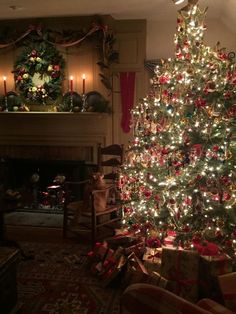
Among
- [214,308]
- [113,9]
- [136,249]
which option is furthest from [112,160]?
[214,308]

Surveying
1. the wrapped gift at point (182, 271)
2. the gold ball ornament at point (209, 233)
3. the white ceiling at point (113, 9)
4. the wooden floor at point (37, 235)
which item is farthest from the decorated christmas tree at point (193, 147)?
the white ceiling at point (113, 9)

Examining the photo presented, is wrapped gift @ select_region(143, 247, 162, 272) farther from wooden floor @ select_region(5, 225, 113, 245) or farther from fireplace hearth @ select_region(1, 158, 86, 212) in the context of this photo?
fireplace hearth @ select_region(1, 158, 86, 212)

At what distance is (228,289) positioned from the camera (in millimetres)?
2088

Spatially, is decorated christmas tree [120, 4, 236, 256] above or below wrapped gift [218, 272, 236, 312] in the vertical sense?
above

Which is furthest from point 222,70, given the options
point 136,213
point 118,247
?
point 118,247

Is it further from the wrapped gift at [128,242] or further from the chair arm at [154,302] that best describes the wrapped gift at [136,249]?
the chair arm at [154,302]

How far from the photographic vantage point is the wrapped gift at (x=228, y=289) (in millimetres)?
2061

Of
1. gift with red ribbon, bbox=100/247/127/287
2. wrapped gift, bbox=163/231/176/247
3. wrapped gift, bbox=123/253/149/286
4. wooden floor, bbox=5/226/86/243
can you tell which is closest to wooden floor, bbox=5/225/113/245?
wooden floor, bbox=5/226/86/243

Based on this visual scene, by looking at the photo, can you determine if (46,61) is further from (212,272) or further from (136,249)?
(212,272)

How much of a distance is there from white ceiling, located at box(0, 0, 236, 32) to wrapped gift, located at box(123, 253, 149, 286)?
283 cm

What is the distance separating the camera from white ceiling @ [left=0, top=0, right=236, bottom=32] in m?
3.78

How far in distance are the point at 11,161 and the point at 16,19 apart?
1988 millimetres

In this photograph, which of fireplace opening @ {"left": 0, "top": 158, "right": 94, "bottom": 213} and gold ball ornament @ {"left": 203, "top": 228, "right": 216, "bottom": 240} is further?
fireplace opening @ {"left": 0, "top": 158, "right": 94, "bottom": 213}

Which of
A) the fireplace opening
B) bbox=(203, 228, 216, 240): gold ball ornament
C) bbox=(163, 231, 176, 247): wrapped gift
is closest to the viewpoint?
bbox=(203, 228, 216, 240): gold ball ornament
